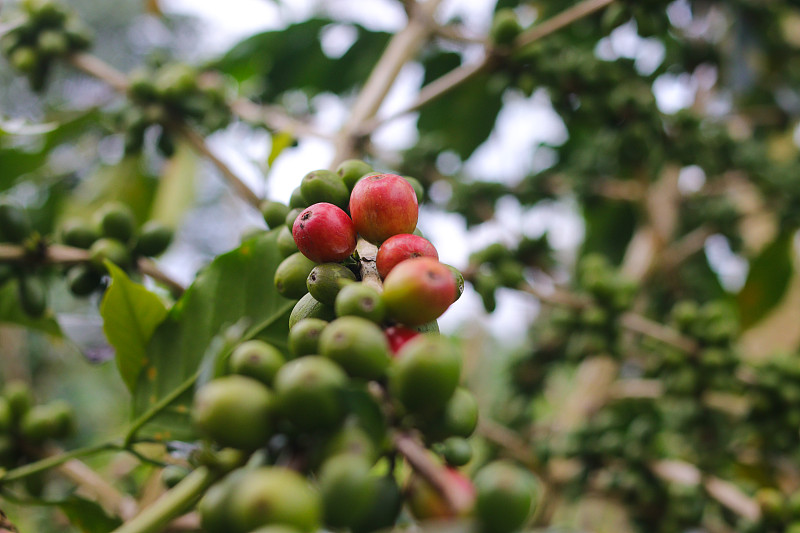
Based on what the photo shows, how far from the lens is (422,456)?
415 millimetres

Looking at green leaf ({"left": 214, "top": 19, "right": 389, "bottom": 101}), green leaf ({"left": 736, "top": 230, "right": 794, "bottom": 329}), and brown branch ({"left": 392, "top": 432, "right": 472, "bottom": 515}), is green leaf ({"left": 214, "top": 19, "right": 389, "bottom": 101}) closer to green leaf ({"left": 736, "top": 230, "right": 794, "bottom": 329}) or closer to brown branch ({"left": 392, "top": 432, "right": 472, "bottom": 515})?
green leaf ({"left": 736, "top": 230, "right": 794, "bottom": 329})

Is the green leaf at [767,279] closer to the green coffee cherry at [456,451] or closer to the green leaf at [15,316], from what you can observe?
the green coffee cherry at [456,451]

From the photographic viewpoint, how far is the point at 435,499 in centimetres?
40

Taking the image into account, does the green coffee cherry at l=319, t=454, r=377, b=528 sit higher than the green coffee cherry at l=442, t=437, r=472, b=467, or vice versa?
the green coffee cherry at l=319, t=454, r=377, b=528

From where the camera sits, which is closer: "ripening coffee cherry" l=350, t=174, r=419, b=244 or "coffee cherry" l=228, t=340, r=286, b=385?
"coffee cherry" l=228, t=340, r=286, b=385

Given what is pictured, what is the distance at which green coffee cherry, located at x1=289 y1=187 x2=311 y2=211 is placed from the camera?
2.19ft

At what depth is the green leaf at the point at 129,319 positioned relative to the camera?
743 mm

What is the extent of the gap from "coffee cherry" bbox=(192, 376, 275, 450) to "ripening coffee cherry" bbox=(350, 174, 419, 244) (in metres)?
0.23

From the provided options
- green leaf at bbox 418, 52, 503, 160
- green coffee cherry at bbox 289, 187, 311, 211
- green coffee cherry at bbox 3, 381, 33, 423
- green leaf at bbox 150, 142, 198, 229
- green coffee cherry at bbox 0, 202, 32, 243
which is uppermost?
green coffee cherry at bbox 0, 202, 32, 243

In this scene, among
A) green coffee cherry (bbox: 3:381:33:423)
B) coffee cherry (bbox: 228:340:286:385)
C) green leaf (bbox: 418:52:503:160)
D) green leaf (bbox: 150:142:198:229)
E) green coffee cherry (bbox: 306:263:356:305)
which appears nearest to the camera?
coffee cherry (bbox: 228:340:286:385)

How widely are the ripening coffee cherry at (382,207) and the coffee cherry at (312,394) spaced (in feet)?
0.67

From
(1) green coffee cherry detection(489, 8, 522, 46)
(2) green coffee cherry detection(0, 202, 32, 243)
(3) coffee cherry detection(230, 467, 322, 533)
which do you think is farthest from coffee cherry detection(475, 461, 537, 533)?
(1) green coffee cherry detection(489, 8, 522, 46)

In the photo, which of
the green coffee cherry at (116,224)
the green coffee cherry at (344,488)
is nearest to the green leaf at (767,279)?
the green coffee cherry at (116,224)

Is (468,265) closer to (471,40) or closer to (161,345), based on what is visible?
(471,40)
